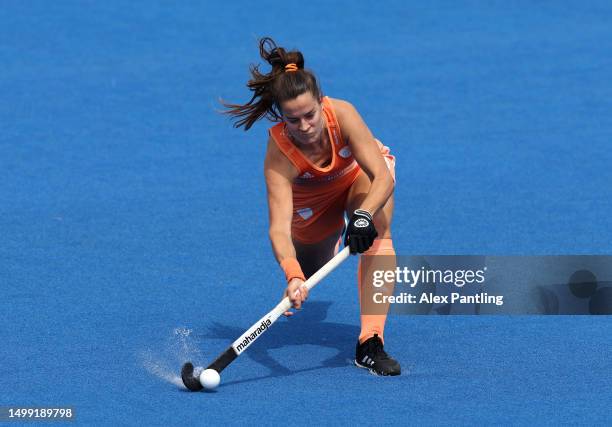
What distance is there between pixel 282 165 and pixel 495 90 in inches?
245

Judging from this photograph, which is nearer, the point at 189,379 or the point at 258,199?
the point at 189,379

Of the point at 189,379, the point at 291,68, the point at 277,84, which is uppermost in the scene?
the point at 291,68

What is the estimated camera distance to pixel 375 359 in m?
5.83

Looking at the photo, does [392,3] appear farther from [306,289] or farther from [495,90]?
[306,289]

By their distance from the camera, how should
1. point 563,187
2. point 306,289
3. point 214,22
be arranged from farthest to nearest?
point 214,22 → point 563,187 → point 306,289

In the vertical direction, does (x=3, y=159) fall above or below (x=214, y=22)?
below

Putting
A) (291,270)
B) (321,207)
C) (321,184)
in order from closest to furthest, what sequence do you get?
(291,270), (321,184), (321,207)

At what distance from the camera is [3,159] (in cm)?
987

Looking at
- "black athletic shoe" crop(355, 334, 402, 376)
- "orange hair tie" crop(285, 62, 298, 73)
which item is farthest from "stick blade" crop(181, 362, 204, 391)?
"orange hair tie" crop(285, 62, 298, 73)

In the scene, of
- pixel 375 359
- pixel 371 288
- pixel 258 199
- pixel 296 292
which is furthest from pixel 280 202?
pixel 258 199

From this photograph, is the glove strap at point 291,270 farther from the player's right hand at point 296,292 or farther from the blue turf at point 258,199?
the blue turf at point 258,199

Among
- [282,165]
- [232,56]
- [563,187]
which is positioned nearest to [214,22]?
[232,56]

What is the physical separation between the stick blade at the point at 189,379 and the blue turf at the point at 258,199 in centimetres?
5

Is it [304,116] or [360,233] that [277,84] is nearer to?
[304,116]
